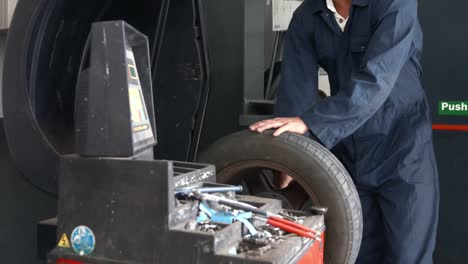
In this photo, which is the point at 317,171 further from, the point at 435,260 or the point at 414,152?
the point at 435,260

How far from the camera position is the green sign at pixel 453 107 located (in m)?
2.14

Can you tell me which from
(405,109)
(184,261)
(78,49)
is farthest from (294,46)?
(184,261)

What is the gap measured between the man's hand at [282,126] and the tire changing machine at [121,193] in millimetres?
449

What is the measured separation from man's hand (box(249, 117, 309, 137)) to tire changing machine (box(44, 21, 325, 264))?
45cm

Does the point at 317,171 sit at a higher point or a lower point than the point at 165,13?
lower

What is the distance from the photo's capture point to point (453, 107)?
7.09 feet

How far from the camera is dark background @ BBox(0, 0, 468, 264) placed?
2.09 meters

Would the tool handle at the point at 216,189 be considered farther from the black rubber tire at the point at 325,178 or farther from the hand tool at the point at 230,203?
the black rubber tire at the point at 325,178

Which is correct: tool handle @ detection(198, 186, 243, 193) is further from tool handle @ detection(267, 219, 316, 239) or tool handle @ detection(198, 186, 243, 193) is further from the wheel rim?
the wheel rim

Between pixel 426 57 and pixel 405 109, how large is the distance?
531 millimetres

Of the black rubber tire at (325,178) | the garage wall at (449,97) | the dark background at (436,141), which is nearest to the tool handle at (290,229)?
the black rubber tire at (325,178)

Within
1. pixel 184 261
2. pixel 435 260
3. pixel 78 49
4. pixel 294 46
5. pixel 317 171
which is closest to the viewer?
pixel 184 261

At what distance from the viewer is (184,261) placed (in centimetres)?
92

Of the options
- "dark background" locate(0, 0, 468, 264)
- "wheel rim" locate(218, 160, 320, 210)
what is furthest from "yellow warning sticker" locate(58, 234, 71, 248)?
"dark background" locate(0, 0, 468, 264)
